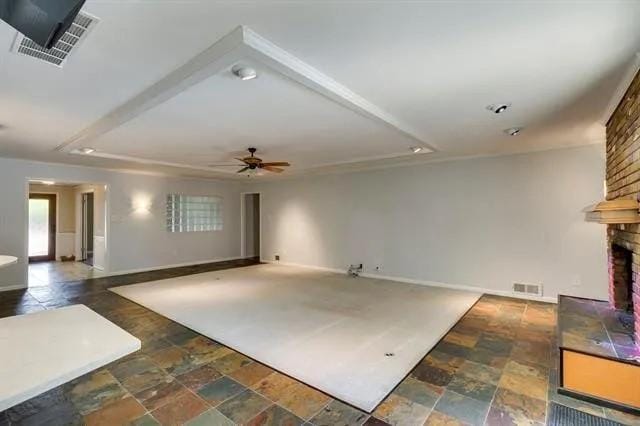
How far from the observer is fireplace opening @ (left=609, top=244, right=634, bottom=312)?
11.6 ft

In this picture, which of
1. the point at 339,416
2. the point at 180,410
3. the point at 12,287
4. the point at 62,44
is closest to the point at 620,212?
the point at 339,416

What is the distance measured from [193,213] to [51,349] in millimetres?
7646

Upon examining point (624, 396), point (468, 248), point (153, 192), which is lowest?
point (624, 396)

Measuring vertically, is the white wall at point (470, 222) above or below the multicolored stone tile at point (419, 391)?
above

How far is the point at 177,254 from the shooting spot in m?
8.15

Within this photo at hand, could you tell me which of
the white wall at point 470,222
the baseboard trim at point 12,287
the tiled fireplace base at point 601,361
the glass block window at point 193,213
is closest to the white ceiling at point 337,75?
the white wall at point 470,222

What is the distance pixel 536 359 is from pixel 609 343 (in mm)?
577

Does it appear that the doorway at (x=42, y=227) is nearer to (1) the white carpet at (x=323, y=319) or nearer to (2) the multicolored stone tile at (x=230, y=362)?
(1) the white carpet at (x=323, y=319)

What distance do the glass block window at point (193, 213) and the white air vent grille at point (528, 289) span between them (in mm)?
7328

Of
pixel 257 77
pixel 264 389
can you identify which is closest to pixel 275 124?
pixel 257 77

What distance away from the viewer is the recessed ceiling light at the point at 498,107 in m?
3.07

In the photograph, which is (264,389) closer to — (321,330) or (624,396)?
(321,330)

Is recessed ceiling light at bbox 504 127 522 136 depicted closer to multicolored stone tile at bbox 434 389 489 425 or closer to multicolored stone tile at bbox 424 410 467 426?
multicolored stone tile at bbox 434 389 489 425

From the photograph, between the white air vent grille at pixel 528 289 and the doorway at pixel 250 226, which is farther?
the doorway at pixel 250 226
